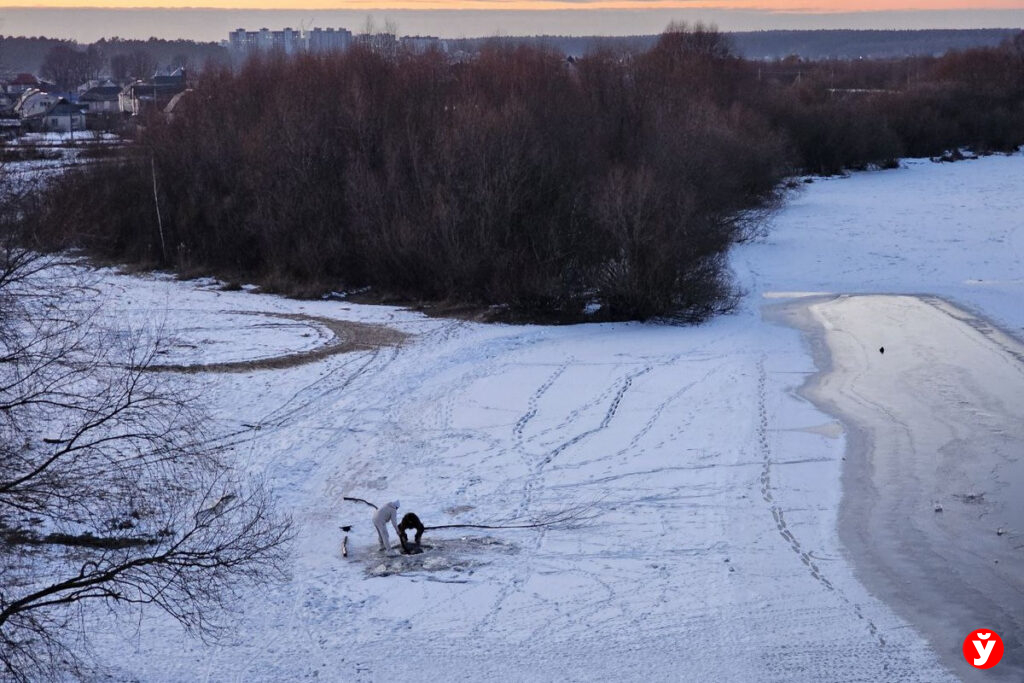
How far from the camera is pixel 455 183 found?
28734 millimetres

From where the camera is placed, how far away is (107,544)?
11836 millimetres

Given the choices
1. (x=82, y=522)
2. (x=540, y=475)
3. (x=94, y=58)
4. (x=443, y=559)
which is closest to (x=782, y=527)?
(x=540, y=475)

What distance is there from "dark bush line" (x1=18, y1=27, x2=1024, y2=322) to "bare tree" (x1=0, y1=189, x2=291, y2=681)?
33.0ft

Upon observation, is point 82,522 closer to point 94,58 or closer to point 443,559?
point 443,559

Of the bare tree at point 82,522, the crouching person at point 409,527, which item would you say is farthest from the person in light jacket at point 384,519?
the bare tree at point 82,522

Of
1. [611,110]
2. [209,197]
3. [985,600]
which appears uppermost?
[611,110]

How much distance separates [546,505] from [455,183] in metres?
15.9

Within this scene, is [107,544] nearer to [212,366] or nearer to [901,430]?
[212,366]

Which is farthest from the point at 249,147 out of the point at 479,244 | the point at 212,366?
the point at 212,366

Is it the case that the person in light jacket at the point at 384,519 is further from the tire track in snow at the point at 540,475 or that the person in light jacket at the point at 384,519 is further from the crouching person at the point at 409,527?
the tire track in snow at the point at 540,475

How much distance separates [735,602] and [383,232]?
1987cm

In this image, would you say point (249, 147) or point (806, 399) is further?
point (249, 147)

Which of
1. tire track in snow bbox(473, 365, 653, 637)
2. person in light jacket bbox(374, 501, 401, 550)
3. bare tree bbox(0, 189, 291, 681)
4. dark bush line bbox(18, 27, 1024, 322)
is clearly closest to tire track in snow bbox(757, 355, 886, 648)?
tire track in snow bbox(473, 365, 653, 637)

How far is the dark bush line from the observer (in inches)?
1072
